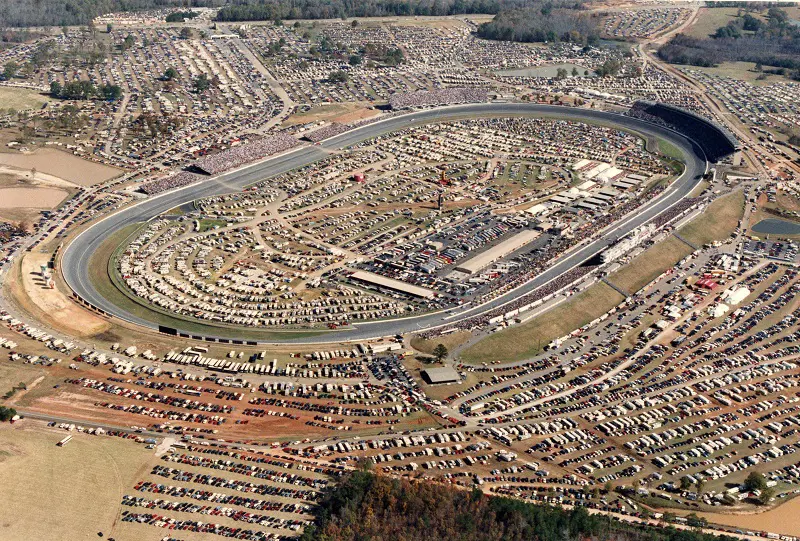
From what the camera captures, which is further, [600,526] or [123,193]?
[123,193]

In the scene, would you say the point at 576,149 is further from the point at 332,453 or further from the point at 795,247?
the point at 332,453

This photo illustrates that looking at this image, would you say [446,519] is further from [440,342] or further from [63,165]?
[63,165]

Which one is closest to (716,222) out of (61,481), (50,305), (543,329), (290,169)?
(543,329)

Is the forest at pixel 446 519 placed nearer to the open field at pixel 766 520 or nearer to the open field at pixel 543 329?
the open field at pixel 766 520

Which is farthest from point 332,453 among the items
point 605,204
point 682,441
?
point 605,204

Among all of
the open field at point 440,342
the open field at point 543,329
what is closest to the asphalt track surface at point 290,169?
the open field at point 440,342

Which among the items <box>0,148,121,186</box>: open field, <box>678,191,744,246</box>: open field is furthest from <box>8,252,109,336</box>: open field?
<box>678,191,744,246</box>: open field
